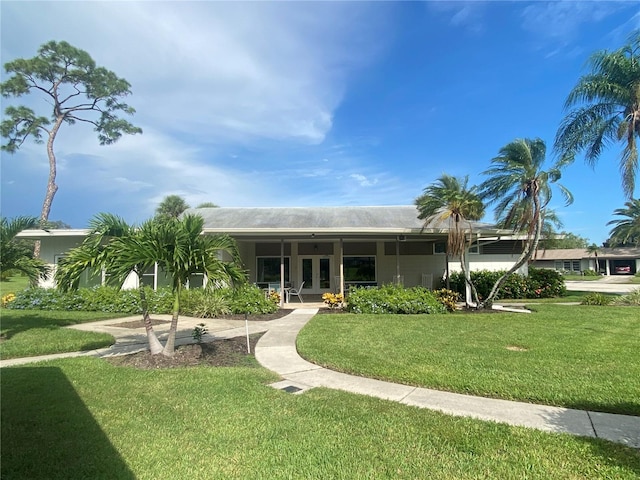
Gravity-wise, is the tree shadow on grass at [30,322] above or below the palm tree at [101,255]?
below

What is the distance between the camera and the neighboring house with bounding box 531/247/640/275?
4828 centimetres

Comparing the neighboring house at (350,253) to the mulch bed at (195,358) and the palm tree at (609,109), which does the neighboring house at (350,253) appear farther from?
the mulch bed at (195,358)

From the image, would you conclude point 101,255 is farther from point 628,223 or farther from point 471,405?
point 628,223

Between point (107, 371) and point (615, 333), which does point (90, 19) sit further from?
point (615, 333)

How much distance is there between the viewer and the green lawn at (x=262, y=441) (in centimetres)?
274

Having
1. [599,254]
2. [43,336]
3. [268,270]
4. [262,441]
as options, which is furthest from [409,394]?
[599,254]

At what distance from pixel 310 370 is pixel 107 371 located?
10.3ft

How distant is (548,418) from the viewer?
3.76 meters

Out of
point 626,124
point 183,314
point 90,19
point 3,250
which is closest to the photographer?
point 90,19

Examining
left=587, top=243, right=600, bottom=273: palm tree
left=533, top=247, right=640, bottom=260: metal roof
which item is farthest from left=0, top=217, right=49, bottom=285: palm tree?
left=587, top=243, right=600, bottom=273: palm tree

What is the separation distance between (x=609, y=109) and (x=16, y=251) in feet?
73.1

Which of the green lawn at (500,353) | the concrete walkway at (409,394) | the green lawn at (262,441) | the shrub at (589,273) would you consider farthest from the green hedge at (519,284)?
the shrub at (589,273)

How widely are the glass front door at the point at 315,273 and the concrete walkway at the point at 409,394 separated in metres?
9.57

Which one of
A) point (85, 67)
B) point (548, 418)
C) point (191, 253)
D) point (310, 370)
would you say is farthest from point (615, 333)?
point (85, 67)
